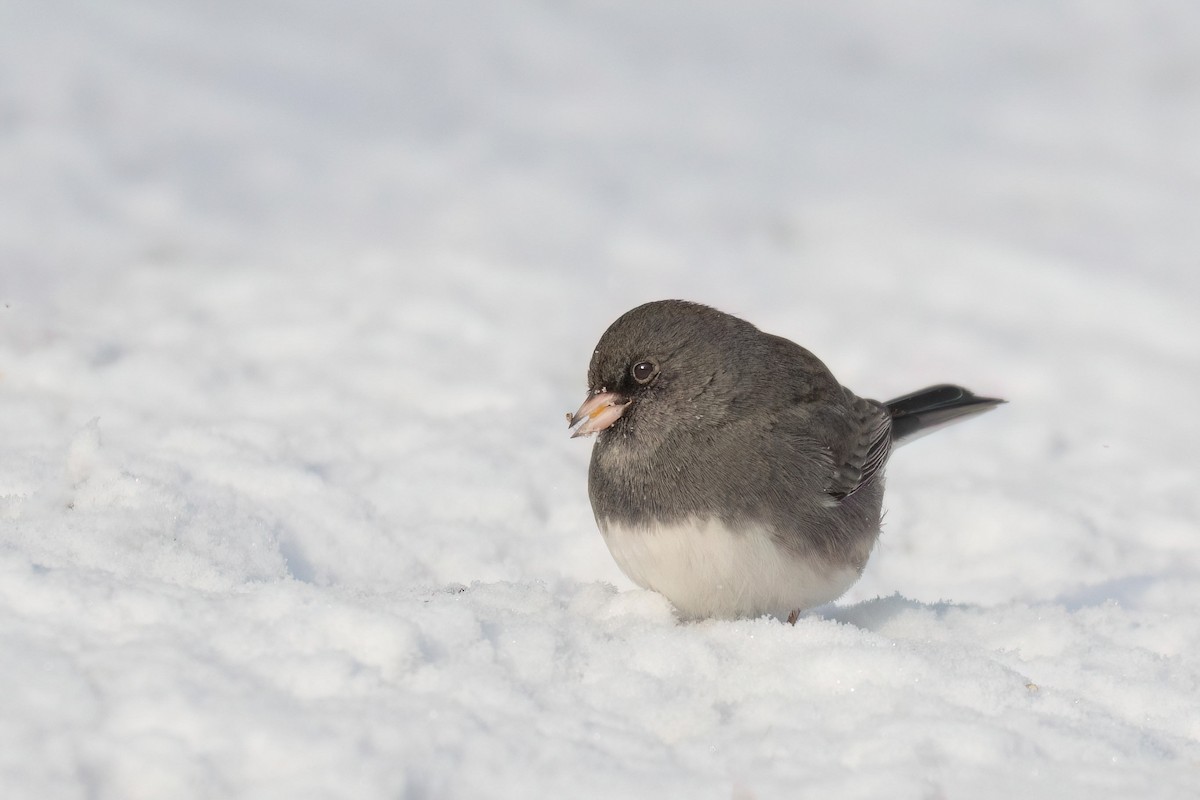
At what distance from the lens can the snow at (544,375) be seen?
2314mm

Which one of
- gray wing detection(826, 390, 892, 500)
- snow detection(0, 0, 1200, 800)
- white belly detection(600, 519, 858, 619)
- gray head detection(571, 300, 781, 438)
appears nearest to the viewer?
snow detection(0, 0, 1200, 800)

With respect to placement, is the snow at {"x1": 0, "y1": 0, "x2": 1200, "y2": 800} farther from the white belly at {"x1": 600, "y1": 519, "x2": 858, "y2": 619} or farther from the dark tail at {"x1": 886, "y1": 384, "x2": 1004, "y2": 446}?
the dark tail at {"x1": 886, "y1": 384, "x2": 1004, "y2": 446}

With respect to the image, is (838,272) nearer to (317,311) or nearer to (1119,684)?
(317,311)

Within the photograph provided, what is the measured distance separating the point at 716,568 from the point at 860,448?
A: 82cm

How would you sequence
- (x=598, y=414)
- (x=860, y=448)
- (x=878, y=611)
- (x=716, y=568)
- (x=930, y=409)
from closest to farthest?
(x=716, y=568)
(x=598, y=414)
(x=878, y=611)
(x=860, y=448)
(x=930, y=409)

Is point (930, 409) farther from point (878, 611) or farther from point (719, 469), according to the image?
point (719, 469)

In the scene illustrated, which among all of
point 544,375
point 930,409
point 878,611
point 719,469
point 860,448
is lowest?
point 878,611

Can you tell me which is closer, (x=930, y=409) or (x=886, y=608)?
(x=886, y=608)

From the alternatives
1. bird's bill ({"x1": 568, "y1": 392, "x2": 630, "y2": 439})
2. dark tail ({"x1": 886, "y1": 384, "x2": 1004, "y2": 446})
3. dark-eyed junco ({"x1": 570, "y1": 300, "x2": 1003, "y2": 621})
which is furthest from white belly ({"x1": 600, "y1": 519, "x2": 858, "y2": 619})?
dark tail ({"x1": 886, "y1": 384, "x2": 1004, "y2": 446})

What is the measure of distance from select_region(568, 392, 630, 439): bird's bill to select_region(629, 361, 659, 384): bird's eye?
0.06 meters

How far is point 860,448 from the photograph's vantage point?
11.9 ft

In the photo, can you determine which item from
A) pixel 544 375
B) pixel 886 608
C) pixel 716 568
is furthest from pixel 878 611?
pixel 544 375

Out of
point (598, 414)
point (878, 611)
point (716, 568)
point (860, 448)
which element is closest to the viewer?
point (716, 568)

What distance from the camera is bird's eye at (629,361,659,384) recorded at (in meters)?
3.26
